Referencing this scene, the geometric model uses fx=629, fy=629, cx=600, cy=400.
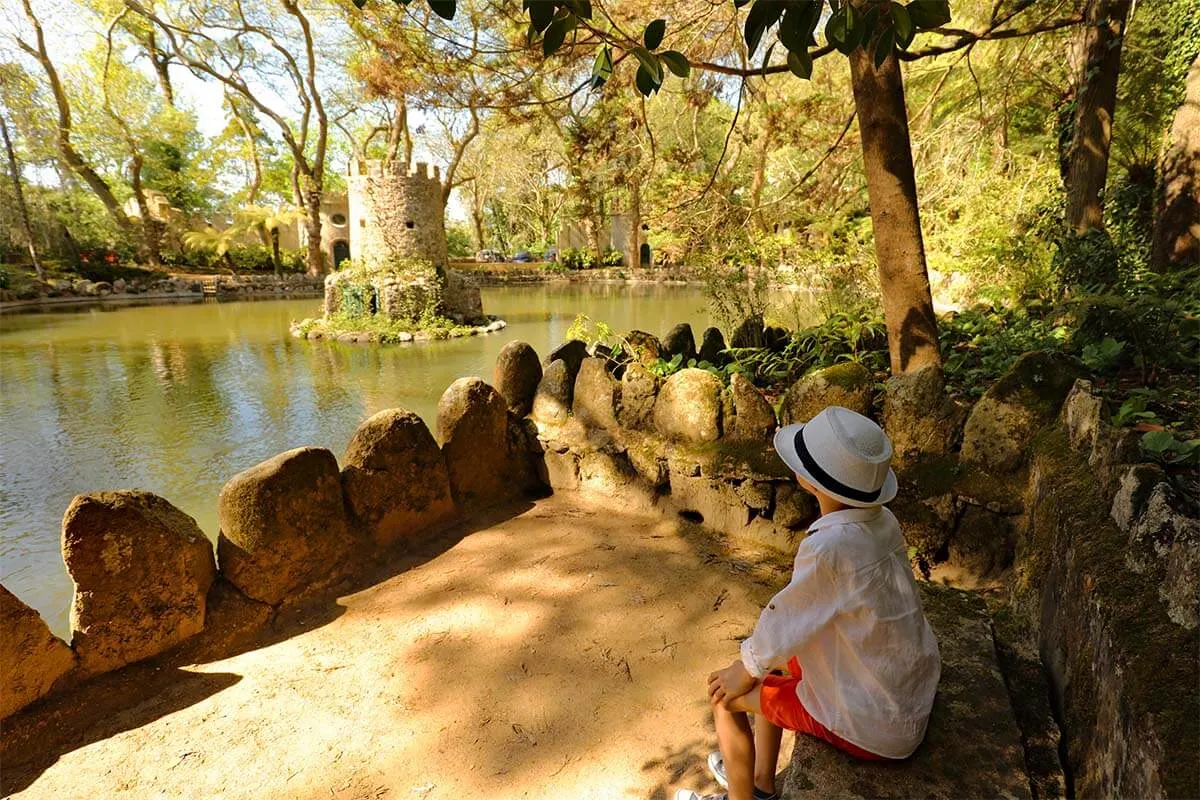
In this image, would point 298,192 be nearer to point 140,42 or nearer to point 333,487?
point 140,42

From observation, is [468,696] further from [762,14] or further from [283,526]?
[762,14]

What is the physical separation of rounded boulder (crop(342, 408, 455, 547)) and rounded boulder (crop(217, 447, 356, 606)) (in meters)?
0.14

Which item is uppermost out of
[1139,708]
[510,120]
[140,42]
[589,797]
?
[140,42]

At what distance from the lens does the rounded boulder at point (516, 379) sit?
464 cm

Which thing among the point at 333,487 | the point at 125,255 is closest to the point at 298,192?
the point at 125,255

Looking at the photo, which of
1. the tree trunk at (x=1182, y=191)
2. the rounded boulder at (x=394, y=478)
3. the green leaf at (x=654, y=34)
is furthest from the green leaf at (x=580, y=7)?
the tree trunk at (x=1182, y=191)

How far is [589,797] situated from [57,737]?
207cm

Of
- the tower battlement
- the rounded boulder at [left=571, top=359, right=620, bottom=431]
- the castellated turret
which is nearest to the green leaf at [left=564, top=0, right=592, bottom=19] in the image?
the rounded boulder at [left=571, top=359, right=620, bottom=431]

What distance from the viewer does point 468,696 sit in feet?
8.27

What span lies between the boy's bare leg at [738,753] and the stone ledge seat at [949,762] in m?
0.15

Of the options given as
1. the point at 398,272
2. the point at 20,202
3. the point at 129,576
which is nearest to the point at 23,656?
the point at 129,576

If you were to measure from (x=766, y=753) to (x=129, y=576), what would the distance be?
2.60m

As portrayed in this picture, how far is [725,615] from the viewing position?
2936 mm

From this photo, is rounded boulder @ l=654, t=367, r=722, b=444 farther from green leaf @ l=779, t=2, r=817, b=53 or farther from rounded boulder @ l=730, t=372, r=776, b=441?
green leaf @ l=779, t=2, r=817, b=53
